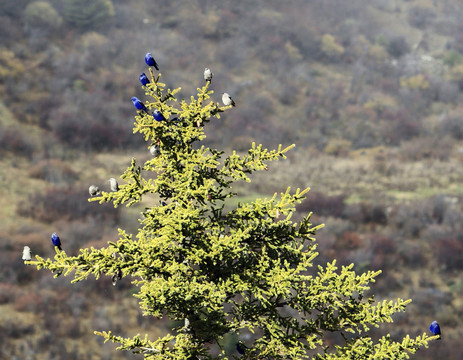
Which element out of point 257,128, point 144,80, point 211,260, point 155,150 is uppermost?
point 257,128

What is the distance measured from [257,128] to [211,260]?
149 ft

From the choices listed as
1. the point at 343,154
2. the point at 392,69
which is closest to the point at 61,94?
the point at 343,154

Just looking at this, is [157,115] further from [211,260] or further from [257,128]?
[257,128]

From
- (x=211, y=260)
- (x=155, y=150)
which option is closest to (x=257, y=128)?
(x=155, y=150)

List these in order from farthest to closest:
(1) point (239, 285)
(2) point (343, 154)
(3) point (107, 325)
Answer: (2) point (343, 154)
(3) point (107, 325)
(1) point (239, 285)

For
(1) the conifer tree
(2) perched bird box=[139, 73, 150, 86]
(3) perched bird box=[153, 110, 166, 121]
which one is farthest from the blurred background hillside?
(2) perched bird box=[139, 73, 150, 86]

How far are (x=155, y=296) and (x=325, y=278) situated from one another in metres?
1.65

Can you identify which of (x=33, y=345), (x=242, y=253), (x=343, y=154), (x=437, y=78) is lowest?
(x=242, y=253)

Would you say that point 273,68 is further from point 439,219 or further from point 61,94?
point 439,219

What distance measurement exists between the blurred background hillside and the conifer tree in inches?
698

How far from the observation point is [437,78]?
212 ft

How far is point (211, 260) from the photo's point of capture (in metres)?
5.81

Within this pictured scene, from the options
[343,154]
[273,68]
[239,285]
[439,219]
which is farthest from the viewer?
[273,68]

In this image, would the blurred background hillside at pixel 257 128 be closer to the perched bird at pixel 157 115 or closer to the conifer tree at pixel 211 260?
the conifer tree at pixel 211 260
